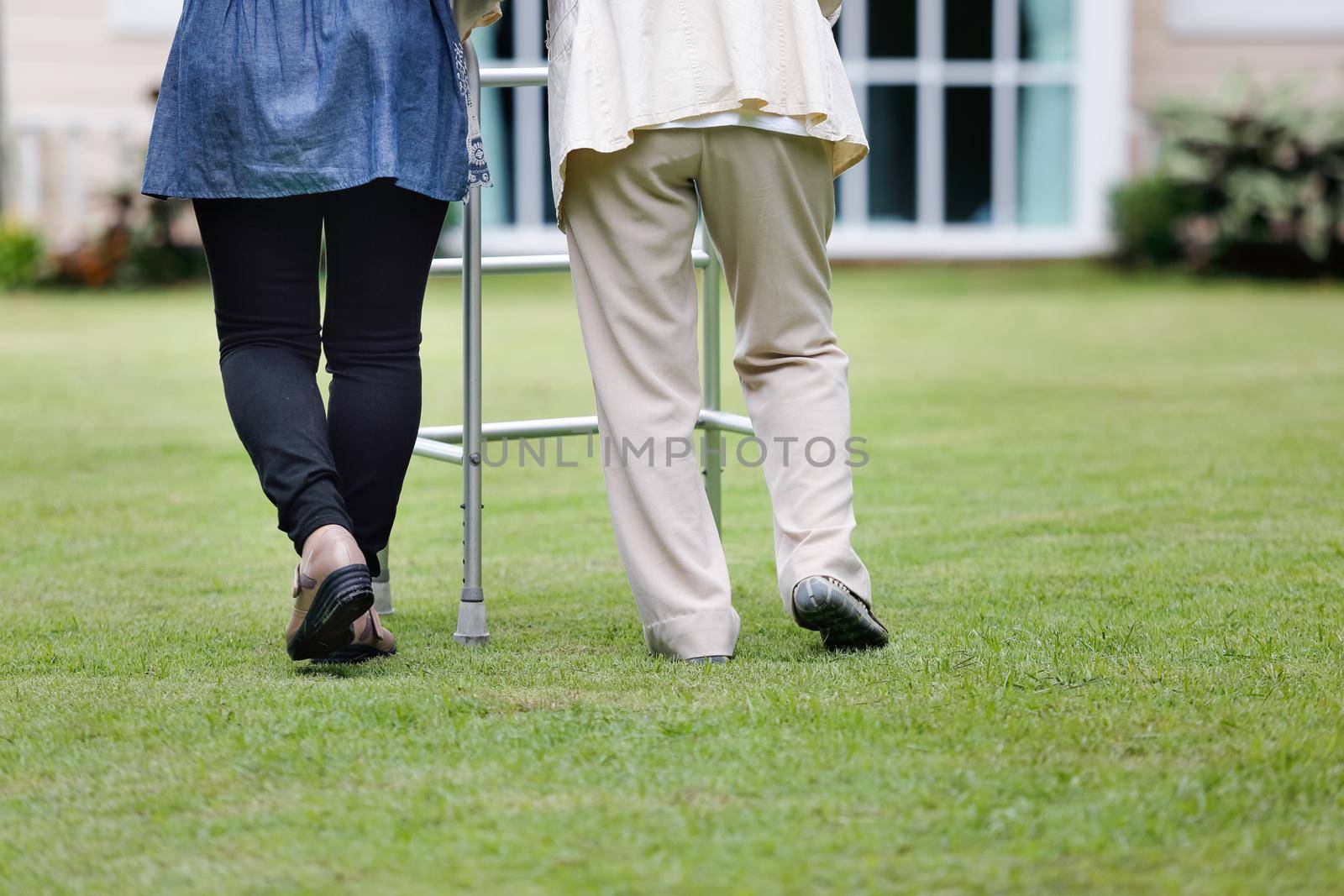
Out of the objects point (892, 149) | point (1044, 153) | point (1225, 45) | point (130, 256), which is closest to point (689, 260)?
point (130, 256)

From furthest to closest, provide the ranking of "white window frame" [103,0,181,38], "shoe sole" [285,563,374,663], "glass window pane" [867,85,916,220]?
"glass window pane" [867,85,916,220], "white window frame" [103,0,181,38], "shoe sole" [285,563,374,663]

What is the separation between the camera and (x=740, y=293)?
8.63 feet

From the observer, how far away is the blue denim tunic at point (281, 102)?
240 centimetres

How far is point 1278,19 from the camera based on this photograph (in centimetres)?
1343

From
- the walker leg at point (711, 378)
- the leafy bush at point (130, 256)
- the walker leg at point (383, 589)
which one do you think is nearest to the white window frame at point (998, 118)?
the leafy bush at point (130, 256)

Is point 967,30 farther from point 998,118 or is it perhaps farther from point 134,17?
point 134,17

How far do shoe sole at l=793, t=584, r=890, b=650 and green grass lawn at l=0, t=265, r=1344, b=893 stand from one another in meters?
0.05

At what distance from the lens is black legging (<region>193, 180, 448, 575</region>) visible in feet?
8.01

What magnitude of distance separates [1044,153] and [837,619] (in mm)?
11528

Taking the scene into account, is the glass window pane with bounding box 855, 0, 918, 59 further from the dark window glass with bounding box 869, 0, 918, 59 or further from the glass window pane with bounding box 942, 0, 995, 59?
the glass window pane with bounding box 942, 0, 995, 59

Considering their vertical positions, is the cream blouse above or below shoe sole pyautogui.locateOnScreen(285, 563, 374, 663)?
above

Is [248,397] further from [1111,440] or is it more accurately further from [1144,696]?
[1111,440]

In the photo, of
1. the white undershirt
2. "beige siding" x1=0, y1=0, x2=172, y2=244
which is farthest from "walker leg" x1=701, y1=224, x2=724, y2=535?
"beige siding" x1=0, y1=0, x2=172, y2=244

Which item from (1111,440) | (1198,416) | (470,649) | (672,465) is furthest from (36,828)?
(1198,416)
